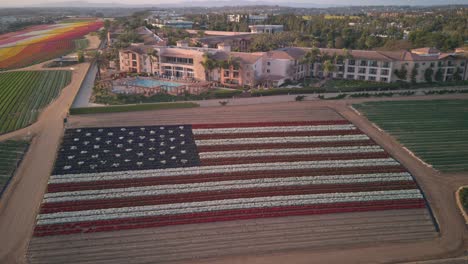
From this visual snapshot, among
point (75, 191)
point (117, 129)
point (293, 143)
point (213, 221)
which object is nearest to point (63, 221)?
point (75, 191)

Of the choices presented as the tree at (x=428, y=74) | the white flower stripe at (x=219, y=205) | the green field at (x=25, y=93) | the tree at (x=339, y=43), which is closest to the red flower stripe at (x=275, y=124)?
the white flower stripe at (x=219, y=205)

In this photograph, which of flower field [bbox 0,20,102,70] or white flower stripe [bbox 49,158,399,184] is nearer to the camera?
white flower stripe [bbox 49,158,399,184]

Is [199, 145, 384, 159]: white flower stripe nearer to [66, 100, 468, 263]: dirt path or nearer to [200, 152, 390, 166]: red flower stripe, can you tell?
[200, 152, 390, 166]: red flower stripe

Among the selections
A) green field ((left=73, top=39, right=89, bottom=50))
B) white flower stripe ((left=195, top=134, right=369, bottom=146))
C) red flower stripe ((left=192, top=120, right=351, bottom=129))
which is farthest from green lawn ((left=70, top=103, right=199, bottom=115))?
green field ((left=73, top=39, right=89, bottom=50))

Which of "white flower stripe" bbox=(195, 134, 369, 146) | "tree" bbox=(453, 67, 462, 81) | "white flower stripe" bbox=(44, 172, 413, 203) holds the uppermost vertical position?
"tree" bbox=(453, 67, 462, 81)

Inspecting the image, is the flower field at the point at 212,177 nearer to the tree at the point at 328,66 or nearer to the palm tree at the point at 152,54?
the tree at the point at 328,66

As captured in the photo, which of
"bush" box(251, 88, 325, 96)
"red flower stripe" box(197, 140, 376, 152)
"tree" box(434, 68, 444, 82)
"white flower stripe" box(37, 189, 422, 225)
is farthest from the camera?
"tree" box(434, 68, 444, 82)
